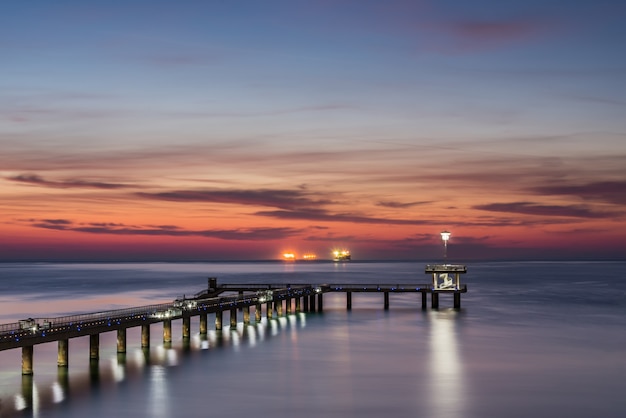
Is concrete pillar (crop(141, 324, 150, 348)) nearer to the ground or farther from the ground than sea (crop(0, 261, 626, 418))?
farther from the ground

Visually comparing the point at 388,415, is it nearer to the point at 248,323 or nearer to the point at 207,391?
the point at 207,391

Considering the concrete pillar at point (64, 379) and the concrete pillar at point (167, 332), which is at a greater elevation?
the concrete pillar at point (167, 332)

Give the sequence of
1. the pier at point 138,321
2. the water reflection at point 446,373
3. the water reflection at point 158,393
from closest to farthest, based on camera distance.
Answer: the water reflection at point 158,393 → the water reflection at point 446,373 → the pier at point 138,321

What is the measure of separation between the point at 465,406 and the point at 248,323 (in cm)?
4051

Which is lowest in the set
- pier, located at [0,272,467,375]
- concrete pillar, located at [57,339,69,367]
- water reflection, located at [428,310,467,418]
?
water reflection, located at [428,310,467,418]

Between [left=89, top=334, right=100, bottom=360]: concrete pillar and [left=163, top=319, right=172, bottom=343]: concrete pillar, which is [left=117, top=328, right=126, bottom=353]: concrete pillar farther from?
[left=163, top=319, right=172, bottom=343]: concrete pillar

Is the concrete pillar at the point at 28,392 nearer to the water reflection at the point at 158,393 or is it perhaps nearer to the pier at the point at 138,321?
the pier at the point at 138,321

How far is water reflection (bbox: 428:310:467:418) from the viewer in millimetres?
45438

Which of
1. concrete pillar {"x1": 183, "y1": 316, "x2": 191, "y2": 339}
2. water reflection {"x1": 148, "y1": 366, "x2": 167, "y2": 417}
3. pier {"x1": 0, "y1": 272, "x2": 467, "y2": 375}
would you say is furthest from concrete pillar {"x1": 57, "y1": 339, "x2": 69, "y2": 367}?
concrete pillar {"x1": 183, "y1": 316, "x2": 191, "y2": 339}

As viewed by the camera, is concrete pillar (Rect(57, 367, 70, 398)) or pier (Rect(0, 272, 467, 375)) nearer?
concrete pillar (Rect(57, 367, 70, 398))

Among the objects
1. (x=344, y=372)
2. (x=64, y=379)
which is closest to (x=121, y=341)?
(x=64, y=379)

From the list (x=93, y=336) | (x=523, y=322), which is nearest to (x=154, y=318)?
(x=93, y=336)

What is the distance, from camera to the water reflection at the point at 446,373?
45438 millimetres

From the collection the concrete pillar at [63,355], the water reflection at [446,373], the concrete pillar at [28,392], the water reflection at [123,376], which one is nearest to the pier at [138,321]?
the concrete pillar at [63,355]
